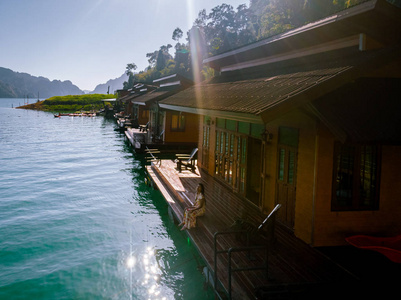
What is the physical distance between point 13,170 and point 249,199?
789 inches

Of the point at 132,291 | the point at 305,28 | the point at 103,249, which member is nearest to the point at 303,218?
the point at 132,291

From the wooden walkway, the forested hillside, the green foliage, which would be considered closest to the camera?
the wooden walkway

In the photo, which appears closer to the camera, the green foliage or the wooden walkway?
the wooden walkway

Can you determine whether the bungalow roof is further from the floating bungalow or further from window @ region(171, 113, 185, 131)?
window @ region(171, 113, 185, 131)

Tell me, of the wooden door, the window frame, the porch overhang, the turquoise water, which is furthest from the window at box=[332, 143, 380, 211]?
the window frame

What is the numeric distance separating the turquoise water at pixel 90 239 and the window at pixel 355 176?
400 centimetres

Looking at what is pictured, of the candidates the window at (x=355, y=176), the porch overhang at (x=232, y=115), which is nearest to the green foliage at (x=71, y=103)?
the porch overhang at (x=232, y=115)

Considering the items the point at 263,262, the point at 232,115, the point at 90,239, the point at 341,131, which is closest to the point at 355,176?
the point at 341,131

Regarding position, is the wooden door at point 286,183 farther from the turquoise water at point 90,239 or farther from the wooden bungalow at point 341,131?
the turquoise water at point 90,239

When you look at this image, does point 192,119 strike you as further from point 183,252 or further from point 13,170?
point 183,252

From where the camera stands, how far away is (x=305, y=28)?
9891 millimetres

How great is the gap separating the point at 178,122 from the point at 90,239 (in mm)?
15989

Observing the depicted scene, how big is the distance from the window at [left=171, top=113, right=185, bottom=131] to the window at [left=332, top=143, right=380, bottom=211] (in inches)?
783

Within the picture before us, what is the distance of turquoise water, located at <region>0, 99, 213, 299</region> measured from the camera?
890cm
